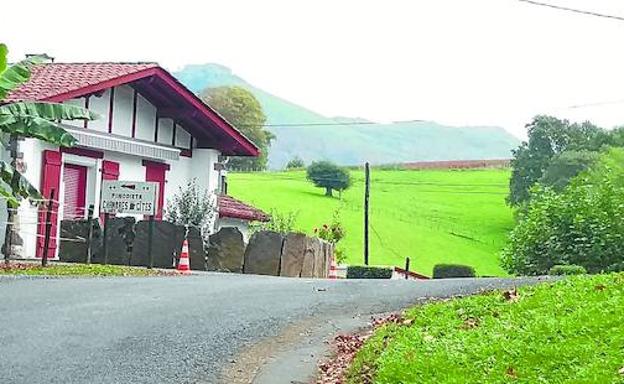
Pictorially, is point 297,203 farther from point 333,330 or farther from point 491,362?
point 491,362

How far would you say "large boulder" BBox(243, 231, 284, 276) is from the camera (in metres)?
23.5

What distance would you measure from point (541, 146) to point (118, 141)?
43001 millimetres

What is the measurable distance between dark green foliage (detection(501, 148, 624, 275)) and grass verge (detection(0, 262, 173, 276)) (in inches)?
417

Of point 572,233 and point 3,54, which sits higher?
point 3,54

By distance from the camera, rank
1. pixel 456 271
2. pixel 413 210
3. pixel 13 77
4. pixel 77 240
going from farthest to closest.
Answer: pixel 413 210
pixel 456 271
pixel 77 240
pixel 13 77

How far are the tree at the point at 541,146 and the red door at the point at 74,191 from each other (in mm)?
39827

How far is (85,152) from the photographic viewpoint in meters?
24.0

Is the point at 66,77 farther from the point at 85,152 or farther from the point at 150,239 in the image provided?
the point at 150,239

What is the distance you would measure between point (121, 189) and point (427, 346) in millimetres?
14221

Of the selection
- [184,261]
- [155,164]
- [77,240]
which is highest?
[155,164]

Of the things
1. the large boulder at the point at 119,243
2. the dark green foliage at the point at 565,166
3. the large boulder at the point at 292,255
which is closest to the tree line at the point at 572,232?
the large boulder at the point at 292,255

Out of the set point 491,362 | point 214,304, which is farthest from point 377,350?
point 214,304

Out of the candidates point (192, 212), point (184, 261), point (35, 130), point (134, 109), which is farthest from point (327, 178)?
point (35, 130)

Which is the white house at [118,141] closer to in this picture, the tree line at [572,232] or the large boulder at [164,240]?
the large boulder at [164,240]
